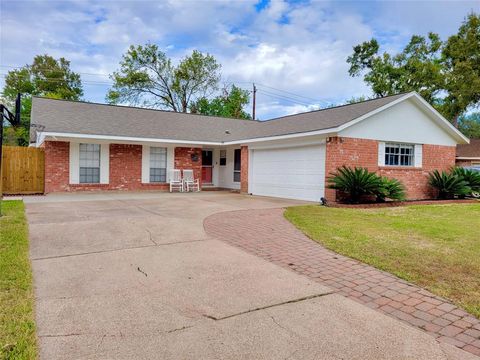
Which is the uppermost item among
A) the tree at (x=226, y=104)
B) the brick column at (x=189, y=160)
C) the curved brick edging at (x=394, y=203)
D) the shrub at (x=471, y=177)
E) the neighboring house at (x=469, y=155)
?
the tree at (x=226, y=104)

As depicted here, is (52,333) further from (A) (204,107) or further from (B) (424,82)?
(A) (204,107)

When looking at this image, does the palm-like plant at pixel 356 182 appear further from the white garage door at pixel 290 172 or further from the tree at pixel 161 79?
the tree at pixel 161 79

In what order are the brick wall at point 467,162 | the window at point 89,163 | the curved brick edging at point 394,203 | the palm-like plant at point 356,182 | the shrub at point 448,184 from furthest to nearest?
the brick wall at point 467,162
the window at point 89,163
the shrub at point 448,184
the curved brick edging at point 394,203
the palm-like plant at point 356,182

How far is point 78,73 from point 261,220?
42.1 meters

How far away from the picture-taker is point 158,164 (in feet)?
56.0

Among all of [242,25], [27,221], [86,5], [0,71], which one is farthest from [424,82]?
[0,71]

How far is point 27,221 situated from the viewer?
7840 mm

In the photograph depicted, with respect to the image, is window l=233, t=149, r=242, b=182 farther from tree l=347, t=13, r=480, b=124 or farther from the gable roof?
tree l=347, t=13, r=480, b=124

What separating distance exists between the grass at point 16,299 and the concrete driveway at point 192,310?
99 mm

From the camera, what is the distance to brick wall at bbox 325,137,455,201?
12.1 meters

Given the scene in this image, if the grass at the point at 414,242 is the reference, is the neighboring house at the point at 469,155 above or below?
above

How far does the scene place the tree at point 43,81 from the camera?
39.7 metres

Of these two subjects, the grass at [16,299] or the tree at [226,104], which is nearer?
the grass at [16,299]

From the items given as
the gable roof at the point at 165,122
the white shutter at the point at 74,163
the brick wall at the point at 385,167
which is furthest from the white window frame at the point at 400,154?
the white shutter at the point at 74,163
